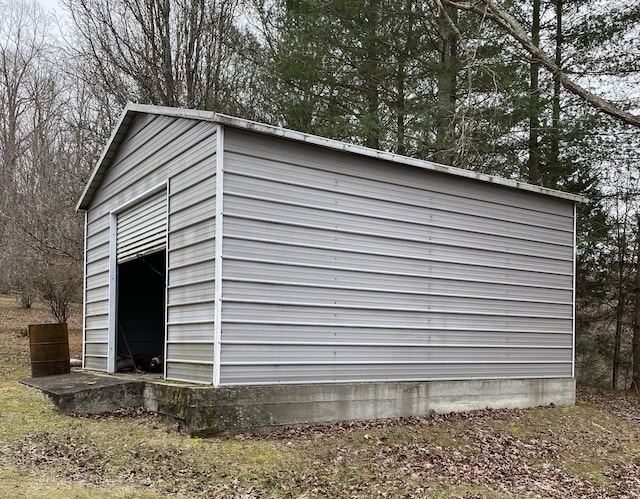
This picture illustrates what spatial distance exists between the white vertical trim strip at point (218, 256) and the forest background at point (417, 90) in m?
5.78

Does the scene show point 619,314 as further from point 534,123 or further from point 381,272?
point 381,272

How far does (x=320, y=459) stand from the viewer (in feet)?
19.9

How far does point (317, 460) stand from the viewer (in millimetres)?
6031

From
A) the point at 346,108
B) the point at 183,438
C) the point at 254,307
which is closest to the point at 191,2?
the point at 346,108

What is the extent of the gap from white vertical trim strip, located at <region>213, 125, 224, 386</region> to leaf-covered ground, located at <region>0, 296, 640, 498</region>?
2.71ft

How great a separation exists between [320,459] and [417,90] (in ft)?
31.0

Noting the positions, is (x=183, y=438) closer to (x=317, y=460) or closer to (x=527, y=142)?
(x=317, y=460)

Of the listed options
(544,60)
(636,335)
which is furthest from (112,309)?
(636,335)

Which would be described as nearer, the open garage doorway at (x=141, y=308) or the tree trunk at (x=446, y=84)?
the open garage doorway at (x=141, y=308)

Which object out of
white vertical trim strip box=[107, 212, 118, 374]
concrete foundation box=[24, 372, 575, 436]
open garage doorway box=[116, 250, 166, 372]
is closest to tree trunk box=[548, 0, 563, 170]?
concrete foundation box=[24, 372, 575, 436]

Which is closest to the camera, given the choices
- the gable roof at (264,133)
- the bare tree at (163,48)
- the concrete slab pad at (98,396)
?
the gable roof at (264,133)

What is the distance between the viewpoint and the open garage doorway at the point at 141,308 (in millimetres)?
11102

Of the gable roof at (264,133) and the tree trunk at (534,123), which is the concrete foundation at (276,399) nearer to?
the gable roof at (264,133)

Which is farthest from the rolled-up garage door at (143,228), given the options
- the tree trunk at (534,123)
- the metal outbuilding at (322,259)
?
the tree trunk at (534,123)
